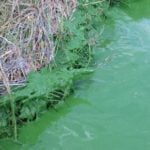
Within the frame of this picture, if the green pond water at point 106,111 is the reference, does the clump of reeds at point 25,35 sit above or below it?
above

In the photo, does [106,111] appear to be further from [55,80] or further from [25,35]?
[25,35]

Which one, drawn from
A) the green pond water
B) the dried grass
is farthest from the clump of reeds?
the green pond water

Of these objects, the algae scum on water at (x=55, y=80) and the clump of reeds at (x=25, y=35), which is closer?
the algae scum on water at (x=55, y=80)

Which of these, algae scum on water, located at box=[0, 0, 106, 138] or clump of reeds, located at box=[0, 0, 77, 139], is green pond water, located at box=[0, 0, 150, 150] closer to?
algae scum on water, located at box=[0, 0, 106, 138]

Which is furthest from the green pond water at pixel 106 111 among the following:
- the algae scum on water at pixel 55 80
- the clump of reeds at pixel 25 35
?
the clump of reeds at pixel 25 35

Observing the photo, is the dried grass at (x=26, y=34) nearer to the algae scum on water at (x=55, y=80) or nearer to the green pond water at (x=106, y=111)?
the algae scum on water at (x=55, y=80)

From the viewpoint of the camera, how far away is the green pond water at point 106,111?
3.32m

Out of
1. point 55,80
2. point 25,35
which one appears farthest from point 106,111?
point 25,35

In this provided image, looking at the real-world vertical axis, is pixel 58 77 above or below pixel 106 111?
above

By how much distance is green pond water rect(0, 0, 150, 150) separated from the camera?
3.32 metres

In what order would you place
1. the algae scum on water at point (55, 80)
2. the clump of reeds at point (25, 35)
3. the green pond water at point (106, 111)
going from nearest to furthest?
the green pond water at point (106, 111) → the algae scum on water at point (55, 80) → the clump of reeds at point (25, 35)

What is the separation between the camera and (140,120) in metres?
3.49

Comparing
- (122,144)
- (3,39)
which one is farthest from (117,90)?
(3,39)

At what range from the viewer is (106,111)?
3625 mm
